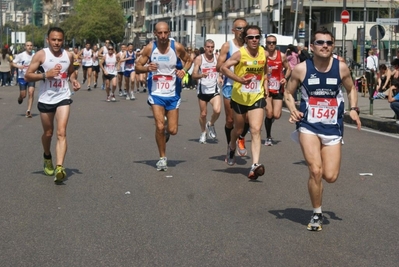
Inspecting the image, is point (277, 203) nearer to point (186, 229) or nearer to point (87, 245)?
point (186, 229)

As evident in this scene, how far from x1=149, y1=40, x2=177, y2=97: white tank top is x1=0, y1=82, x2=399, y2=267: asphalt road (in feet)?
3.36

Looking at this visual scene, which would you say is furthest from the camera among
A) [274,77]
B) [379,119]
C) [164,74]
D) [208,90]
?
[379,119]

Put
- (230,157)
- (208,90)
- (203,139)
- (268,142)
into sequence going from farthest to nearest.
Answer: (208,90) < (203,139) < (268,142) < (230,157)

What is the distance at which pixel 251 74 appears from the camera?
11.5 metres

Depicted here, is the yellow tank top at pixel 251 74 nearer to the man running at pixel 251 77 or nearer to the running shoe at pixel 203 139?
the man running at pixel 251 77

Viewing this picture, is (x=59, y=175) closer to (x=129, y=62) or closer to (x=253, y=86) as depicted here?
(x=253, y=86)

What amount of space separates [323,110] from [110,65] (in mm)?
20681

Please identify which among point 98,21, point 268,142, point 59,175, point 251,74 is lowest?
point 268,142

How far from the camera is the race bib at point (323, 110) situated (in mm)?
8406

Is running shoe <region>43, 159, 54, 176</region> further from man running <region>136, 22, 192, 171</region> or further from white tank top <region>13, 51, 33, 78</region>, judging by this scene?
white tank top <region>13, 51, 33, 78</region>

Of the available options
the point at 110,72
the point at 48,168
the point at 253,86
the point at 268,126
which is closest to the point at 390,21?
the point at 110,72

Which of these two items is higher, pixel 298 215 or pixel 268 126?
pixel 268 126

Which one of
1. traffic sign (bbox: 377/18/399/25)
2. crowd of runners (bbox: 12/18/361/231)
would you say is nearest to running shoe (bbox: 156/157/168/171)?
crowd of runners (bbox: 12/18/361/231)

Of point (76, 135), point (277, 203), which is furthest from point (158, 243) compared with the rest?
point (76, 135)
